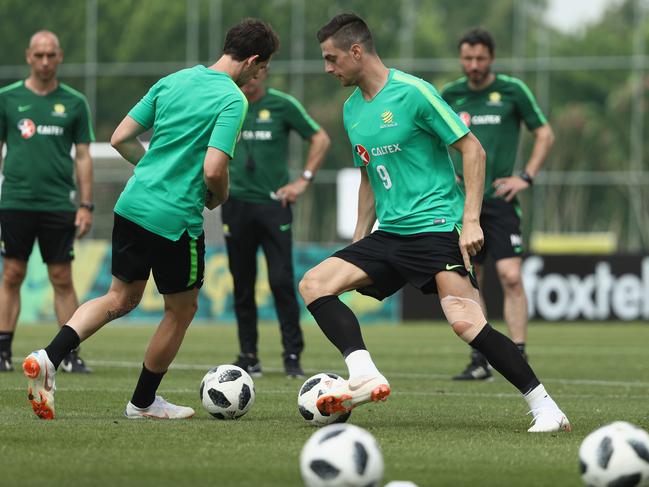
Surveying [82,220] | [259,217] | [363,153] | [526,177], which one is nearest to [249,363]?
[259,217]

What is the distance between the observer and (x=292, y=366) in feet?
36.2

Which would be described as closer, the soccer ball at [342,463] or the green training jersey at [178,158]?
the soccer ball at [342,463]

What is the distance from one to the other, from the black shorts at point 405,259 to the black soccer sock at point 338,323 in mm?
263

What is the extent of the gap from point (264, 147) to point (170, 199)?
13.8 feet

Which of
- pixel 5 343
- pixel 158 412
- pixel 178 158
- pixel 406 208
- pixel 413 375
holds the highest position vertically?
pixel 178 158

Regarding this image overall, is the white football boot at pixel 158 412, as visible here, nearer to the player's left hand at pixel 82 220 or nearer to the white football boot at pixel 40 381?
the white football boot at pixel 40 381

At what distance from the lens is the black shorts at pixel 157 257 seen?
24.2 feet

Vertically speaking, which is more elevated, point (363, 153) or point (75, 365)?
point (363, 153)

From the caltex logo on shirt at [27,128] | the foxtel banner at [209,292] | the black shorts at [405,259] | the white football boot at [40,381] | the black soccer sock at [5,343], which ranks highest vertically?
the caltex logo on shirt at [27,128]

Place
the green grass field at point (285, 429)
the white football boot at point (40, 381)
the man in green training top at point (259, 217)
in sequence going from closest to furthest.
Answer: the green grass field at point (285, 429) → the white football boot at point (40, 381) → the man in green training top at point (259, 217)

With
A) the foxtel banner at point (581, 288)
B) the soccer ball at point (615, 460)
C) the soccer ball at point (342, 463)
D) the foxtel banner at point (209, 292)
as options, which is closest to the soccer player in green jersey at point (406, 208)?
the soccer ball at point (615, 460)

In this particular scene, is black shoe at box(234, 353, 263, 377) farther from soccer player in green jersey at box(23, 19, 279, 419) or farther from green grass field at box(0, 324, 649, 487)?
soccer player in green jersey at box(23, 19, 279, 419)

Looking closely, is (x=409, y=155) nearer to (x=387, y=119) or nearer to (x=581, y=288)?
(x=387, y=119)

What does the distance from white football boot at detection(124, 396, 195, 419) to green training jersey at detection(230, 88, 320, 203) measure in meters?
3.82
